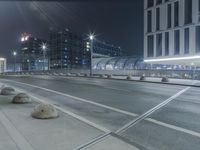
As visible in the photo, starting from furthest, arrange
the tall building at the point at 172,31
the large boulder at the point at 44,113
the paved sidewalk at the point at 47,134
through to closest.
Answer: the tall building at the point at 172,31 → the large boulder at the point at 44,113 → the paved sidewalk at the point at 47,134

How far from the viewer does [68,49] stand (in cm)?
12294

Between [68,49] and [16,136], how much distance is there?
118024mm

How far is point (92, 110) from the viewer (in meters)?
10.9

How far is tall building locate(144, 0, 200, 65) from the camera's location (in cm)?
4338

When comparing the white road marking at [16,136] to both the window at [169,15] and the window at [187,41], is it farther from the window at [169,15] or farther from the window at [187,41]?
the window at [169,15]

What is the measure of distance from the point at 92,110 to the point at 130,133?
4040mm

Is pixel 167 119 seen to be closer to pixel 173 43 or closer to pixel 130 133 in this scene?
pixel 130 133

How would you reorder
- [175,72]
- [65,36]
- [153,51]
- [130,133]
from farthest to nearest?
[65,36], [153,51], [175,72], [130,133]

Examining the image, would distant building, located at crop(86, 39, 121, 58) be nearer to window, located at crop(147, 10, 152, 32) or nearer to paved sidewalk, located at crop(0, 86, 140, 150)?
window, located at crop(147, 10, 152, 32)

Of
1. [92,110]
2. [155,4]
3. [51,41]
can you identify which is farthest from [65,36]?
[92,110]

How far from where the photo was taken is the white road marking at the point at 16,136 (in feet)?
18.1

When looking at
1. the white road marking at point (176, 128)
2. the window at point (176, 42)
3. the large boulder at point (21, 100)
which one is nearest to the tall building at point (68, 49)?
the window at point (176, 42)

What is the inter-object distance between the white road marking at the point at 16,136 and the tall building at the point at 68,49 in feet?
370

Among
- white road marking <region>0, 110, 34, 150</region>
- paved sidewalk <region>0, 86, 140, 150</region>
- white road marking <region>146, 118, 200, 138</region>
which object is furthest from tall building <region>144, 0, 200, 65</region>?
white road marking <region>0, 110, 34, 150</region>
